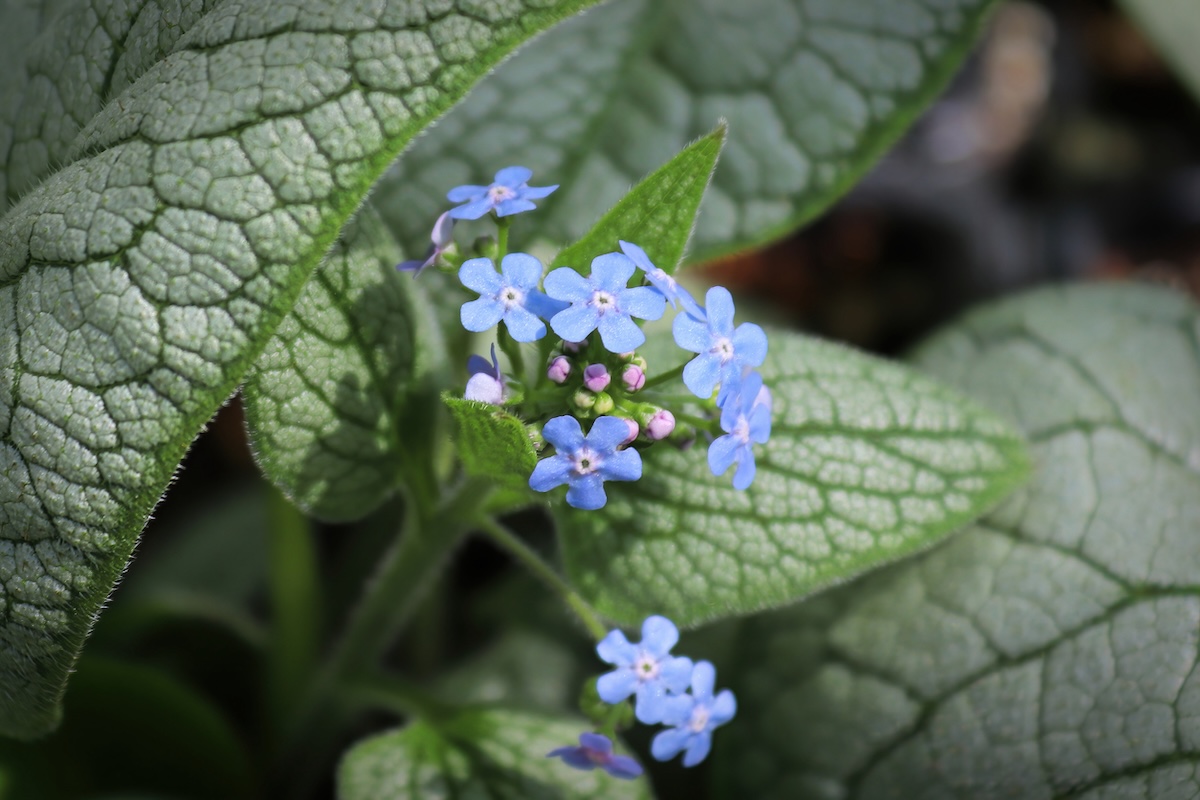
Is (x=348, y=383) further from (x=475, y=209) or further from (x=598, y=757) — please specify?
(x=598, y=757)

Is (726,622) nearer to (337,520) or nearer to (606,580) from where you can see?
(606,580)

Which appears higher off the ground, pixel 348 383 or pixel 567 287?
pixel 567 287

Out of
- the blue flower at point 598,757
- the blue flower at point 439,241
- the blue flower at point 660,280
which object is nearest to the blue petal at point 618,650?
the blue flower at point 598,757

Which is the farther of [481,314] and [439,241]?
[439,241]

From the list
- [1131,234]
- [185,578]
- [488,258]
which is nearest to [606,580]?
[488,258]

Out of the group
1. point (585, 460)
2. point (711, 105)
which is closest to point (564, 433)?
point (585, 460)

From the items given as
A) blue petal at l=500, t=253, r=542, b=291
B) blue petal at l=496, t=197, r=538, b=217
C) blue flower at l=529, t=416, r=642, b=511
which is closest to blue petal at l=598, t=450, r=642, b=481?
blue flower at l=529, t=416, r=642, b=511

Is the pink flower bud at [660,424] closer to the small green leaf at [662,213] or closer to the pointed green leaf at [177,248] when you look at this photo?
the small green leaf at [662,213]
